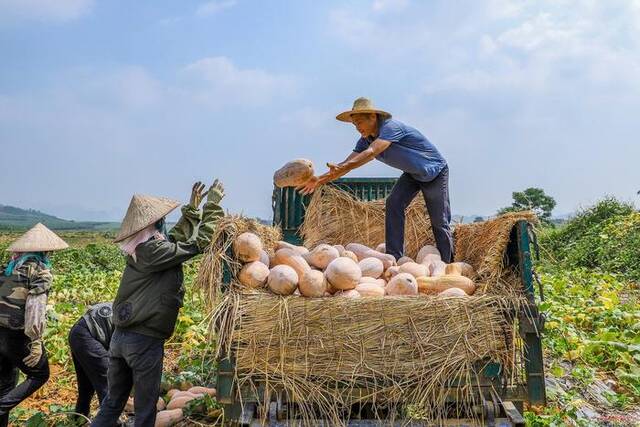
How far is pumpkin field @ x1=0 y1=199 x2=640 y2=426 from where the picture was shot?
4500 mm

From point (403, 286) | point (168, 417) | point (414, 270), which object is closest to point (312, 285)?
point (403, 286)

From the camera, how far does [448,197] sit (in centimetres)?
519

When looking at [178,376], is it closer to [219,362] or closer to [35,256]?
[35,256]

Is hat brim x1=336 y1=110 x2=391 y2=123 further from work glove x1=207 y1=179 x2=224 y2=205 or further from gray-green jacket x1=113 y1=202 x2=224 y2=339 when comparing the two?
gray-green jacket x1=113 y1=202 x2=224 y2=339

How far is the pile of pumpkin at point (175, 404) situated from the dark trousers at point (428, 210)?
2.00 metres

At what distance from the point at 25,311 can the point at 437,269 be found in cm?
319

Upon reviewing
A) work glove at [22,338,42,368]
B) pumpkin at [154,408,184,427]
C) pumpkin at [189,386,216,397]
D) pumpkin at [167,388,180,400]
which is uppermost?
work glove at [22,338,42,368]

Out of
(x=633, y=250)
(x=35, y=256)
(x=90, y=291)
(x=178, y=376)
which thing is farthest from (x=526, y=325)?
(x=633, y=250)

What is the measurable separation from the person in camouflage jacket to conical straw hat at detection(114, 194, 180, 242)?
59.2 inches

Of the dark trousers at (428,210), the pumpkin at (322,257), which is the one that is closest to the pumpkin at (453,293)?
the pumpkin at (322,257)

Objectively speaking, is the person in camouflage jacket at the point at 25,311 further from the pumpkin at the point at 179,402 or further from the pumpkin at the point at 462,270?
the pumpkin at the point at 462,270

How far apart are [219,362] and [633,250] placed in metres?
11.6

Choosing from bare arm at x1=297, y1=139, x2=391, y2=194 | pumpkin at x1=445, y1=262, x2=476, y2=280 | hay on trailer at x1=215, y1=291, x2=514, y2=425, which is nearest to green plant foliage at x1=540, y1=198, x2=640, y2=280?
bare arm at x1=297, y1=139, x2=391, y2=194

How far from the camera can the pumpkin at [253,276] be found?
139 inches
